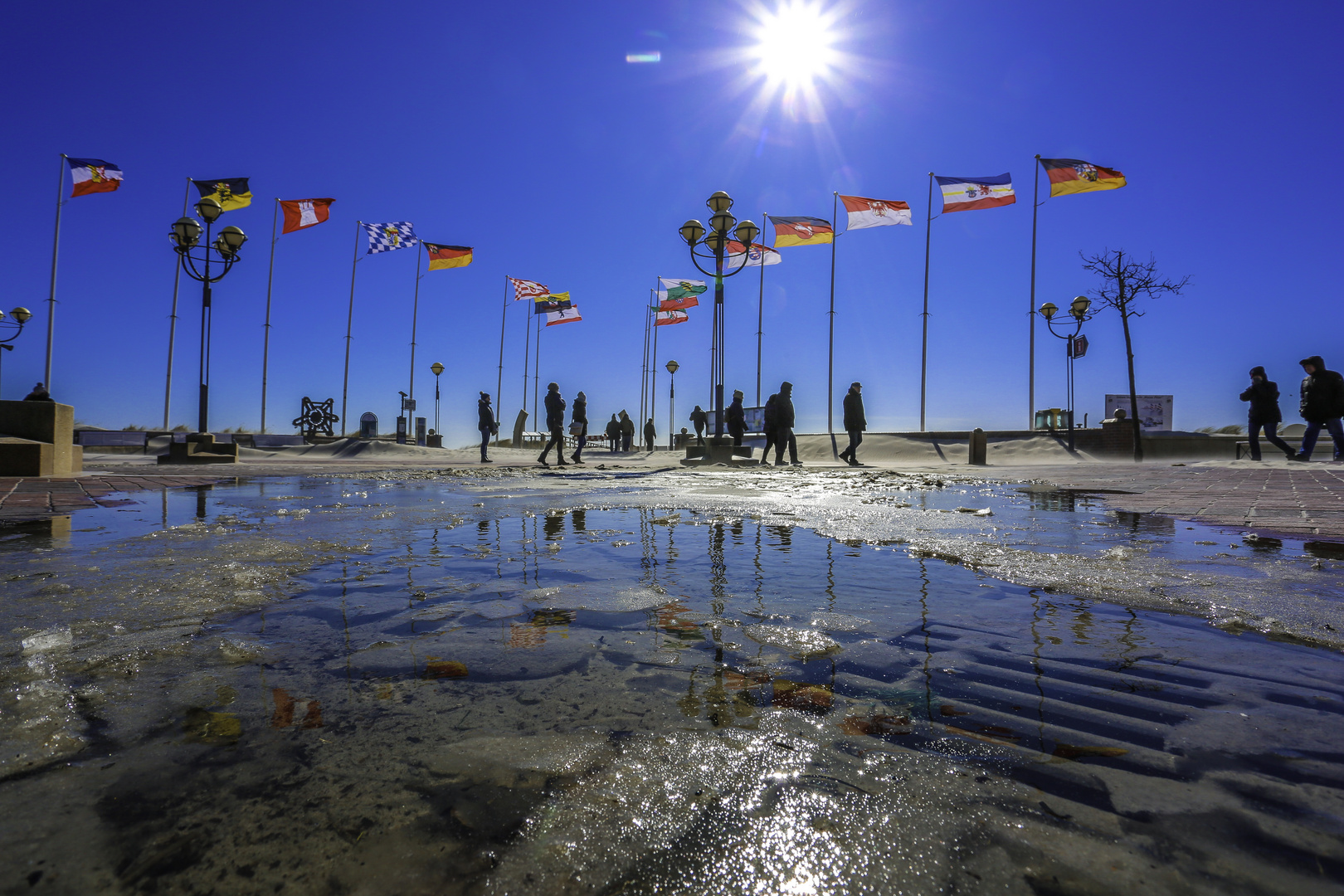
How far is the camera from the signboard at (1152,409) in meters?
22.8

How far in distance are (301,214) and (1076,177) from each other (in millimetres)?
27633

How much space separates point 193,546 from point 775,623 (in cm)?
317

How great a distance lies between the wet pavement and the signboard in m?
25.0

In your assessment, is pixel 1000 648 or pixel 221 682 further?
pixel 1000 648

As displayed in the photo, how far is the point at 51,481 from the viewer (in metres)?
7.10

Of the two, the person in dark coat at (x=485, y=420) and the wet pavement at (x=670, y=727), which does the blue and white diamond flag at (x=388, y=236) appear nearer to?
the person in dark coat at (x=485, y=420)

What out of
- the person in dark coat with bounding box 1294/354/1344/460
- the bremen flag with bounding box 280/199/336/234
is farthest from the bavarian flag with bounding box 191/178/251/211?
the person in dark coat with bounding box 1294/354/1344/460

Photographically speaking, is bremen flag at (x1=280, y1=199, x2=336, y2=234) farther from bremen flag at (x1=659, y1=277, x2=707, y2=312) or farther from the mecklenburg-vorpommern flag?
the mecklenburg-vorpommern flag

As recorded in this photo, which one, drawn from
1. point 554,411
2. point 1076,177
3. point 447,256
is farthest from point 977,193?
point 447,256

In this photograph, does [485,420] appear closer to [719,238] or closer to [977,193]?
[719,238]

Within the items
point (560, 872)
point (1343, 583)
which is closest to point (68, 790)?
point (560, 872)

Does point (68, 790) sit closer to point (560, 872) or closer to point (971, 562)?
point (560, 872)

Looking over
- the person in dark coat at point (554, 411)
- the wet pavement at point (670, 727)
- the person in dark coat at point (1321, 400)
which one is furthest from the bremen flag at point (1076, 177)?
the wet pavement at point (670, 727)

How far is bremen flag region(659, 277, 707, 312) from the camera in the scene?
91.1 ft
